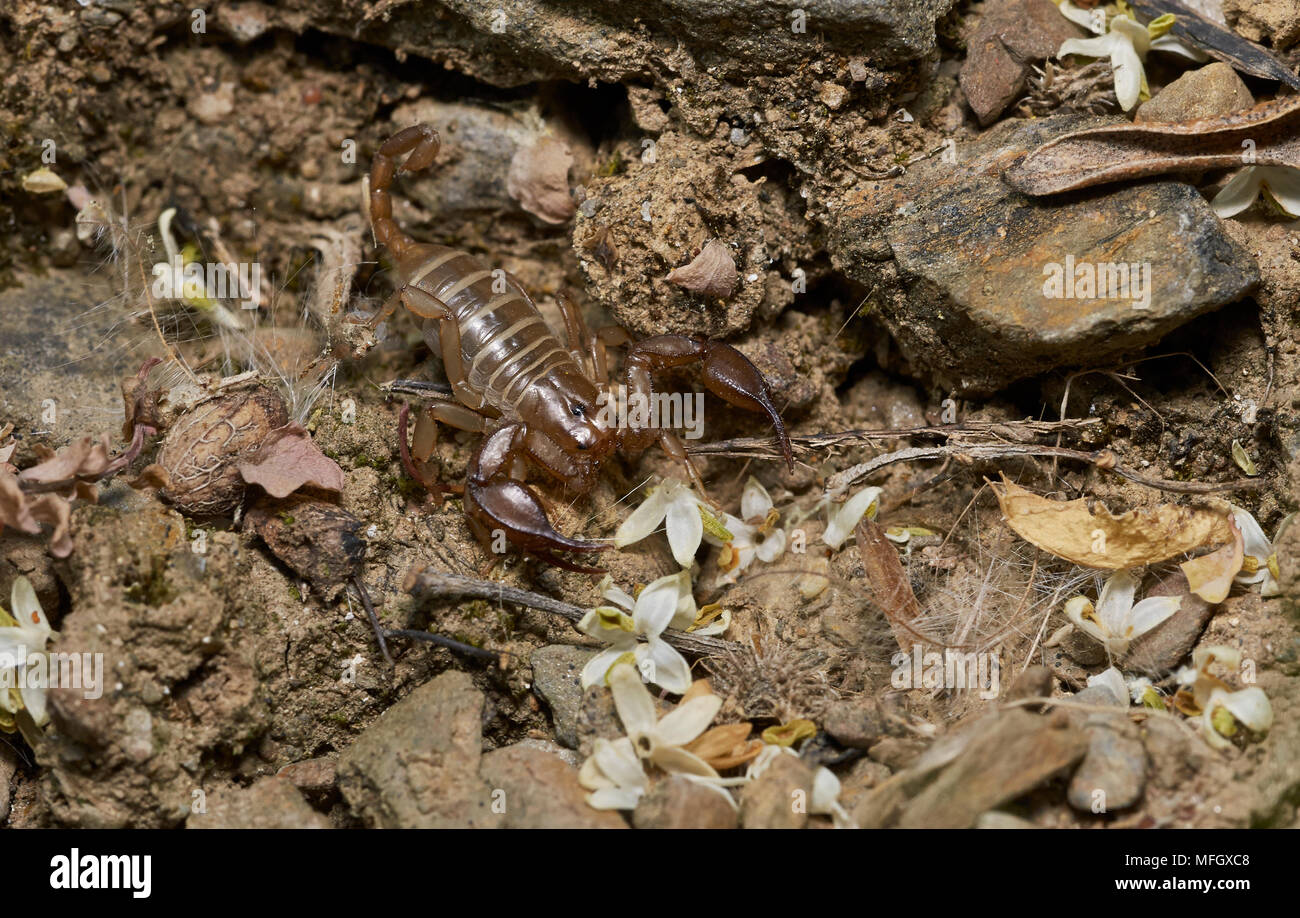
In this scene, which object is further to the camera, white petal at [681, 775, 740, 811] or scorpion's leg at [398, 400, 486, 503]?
scorpion's leg at [398, 400, 486, 503]

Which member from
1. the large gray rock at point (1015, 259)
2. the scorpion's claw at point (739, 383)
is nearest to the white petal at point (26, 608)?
the scorpion's claw at point (739, 383)

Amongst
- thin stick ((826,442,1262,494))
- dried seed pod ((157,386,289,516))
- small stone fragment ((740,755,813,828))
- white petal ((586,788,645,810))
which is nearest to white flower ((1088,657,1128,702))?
thin stick ((826,442,1262,494))

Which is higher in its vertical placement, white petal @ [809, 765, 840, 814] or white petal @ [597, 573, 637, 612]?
white petal @ [597, 573, 637, 612]

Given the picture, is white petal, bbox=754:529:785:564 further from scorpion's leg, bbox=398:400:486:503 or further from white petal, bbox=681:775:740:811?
scorpion's leg, bbox=398:400:486:503

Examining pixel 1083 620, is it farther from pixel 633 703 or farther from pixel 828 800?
pixel 633 703

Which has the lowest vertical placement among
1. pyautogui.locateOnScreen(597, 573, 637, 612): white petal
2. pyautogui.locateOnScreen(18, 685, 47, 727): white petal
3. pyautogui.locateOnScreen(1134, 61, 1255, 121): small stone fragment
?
pyautogui.locateOnScreen(18, 685, 47, 727): white petal

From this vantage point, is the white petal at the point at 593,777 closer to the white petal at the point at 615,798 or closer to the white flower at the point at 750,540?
the white petal at the point at 615,798

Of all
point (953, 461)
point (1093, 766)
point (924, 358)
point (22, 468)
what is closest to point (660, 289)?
point (924, 358)

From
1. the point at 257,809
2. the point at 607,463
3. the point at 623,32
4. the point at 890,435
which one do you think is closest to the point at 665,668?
the point at 607,463
